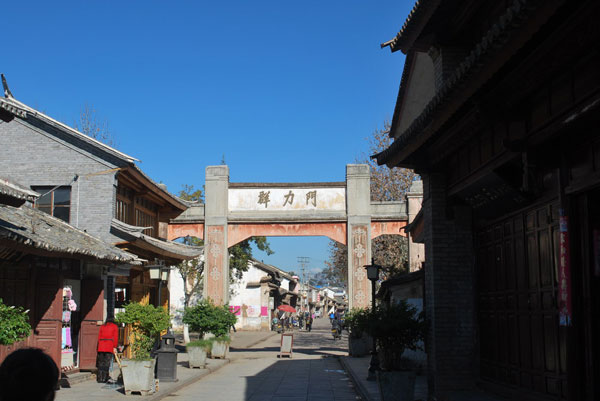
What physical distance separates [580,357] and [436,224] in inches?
179

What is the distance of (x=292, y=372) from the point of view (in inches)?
830

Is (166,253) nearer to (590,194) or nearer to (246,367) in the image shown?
(246,367)

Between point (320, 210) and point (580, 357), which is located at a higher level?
point (320, 210)

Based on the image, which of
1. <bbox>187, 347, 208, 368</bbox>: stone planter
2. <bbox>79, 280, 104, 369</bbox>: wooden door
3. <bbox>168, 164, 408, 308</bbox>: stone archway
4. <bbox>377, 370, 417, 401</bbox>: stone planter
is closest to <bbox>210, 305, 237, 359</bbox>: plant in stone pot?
<bbox>187, 347, 208, 368</bbox>: stone planter

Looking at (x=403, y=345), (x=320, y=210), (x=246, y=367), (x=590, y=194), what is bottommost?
(x=246, y=367)

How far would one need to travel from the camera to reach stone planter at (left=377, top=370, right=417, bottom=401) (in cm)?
1095

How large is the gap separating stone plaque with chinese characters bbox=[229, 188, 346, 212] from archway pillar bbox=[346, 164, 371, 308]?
0.57 metres

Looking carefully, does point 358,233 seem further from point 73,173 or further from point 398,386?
point 398,386

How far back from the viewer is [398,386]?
36.0 ft

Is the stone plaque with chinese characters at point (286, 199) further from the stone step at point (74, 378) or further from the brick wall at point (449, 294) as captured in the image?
the brick wall at point (449, 294)

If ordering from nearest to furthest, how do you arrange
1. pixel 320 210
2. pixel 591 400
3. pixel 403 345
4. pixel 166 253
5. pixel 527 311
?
pixel 591 400
pixel 527 311
pixel 403 345
pixel 166 253
pixel 320 210

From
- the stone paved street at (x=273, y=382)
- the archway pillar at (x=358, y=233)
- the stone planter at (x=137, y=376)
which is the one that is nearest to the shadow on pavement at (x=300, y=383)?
the stone paved street at (x=273, y=382)

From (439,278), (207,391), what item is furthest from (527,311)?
(207,391)

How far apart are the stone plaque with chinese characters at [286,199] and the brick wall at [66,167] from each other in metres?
10.8
